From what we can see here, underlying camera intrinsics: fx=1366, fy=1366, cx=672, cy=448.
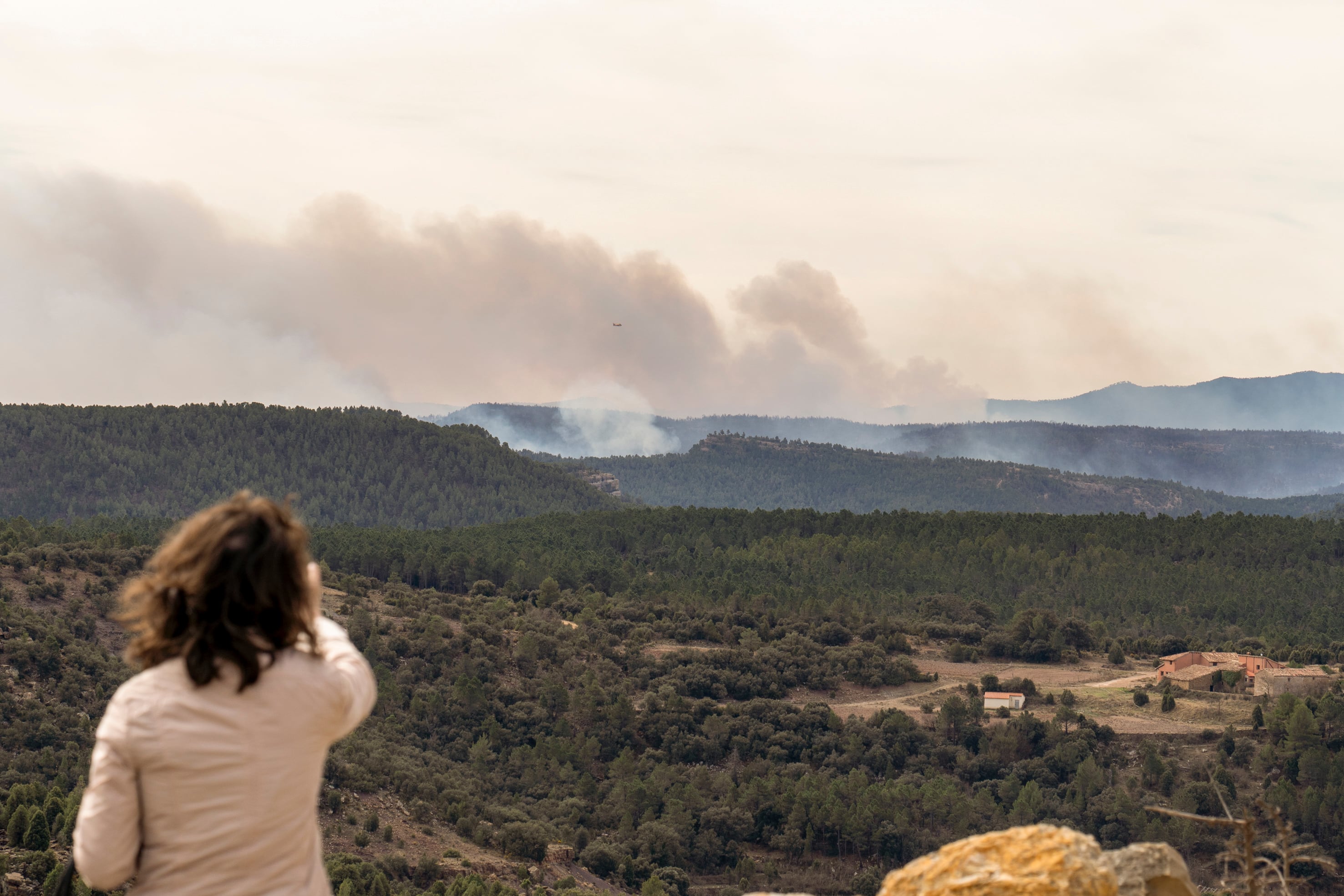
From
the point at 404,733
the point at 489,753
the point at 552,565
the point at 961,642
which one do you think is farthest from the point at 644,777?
the point at 552,565

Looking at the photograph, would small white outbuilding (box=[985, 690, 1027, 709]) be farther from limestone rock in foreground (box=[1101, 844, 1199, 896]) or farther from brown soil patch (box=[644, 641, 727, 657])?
limestone rock in foreground (box=[1101, 844, 1199, 896])

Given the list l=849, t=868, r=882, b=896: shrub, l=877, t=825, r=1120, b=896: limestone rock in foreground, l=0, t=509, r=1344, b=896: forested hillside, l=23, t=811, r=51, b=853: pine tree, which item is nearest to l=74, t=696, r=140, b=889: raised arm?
l=877, t=825, r=1120, b=896: limestone rock in foreground

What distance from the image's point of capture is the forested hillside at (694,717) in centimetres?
5478

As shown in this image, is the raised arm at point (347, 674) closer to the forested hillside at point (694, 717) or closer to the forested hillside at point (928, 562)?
the forested hillside at point (694, 717)

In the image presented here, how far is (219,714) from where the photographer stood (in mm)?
4703

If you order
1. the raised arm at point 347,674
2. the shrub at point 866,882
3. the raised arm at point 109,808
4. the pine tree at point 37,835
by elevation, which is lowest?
the shrub at point 866,882

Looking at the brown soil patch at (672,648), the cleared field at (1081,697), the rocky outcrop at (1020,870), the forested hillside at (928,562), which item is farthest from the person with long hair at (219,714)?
the forested hillside at (928,562)

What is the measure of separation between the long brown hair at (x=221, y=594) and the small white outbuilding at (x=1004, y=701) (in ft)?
266

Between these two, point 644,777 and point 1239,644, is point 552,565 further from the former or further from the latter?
point 1239,644

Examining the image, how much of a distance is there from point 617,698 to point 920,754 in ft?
60.1

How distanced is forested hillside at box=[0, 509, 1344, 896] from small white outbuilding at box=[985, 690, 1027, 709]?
150 cm

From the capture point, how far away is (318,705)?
4828 mm

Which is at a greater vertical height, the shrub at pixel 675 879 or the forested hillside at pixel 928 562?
the forested hillside at pixel 928 562

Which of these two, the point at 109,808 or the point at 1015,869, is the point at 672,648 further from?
the point at 109,808
